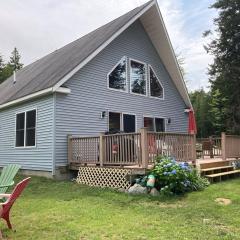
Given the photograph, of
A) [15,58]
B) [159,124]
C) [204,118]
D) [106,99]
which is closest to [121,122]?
[106,99]

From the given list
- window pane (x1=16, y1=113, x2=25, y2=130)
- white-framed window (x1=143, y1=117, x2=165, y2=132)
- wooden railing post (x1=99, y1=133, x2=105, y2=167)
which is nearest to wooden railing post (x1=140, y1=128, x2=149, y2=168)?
wooden railing post (x1=99, y1=133, x2=105, y2=167)

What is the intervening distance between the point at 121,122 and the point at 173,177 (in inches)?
237

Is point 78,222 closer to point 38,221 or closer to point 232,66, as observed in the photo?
point 38,221

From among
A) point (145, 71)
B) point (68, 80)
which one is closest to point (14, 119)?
point (68, 80)

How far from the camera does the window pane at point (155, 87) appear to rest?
16359mm

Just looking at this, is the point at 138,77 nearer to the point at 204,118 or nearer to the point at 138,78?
the point at 138,78

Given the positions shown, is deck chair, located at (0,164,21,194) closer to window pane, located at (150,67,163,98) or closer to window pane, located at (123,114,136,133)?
window pane, located at (123,114,136,133)

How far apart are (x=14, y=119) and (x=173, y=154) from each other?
7.47 metres

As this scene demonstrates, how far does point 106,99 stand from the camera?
46.1 ft

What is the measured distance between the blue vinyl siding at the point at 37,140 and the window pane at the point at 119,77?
120 inches

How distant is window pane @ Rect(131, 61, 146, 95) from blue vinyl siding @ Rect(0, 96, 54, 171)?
166 inches

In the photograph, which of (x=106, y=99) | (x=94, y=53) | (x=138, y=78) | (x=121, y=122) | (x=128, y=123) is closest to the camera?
(x=94, y=53)

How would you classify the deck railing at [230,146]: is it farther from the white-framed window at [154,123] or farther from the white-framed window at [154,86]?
the white-framed window at [154,86]

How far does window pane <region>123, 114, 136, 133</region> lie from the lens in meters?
14.7
